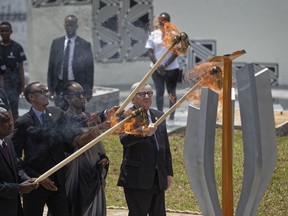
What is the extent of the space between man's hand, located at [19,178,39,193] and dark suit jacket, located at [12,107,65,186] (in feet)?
1.64

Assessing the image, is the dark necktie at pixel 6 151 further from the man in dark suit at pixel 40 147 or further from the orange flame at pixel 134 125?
the orange flame at pixel 134 125

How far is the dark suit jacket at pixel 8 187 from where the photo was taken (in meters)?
6.45

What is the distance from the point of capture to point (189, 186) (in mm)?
10234

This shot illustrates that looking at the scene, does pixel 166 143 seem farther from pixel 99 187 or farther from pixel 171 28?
pixel 171 28

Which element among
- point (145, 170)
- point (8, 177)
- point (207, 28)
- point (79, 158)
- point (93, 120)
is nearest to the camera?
point (8, 177)

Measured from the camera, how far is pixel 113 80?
60.6ft

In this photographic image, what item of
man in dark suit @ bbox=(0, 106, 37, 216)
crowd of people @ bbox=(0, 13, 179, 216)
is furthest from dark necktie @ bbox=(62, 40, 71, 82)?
man in dark suit @ bbox=(0, 106, 37, 216)

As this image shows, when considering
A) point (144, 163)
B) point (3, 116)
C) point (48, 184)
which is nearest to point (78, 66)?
point (144, 163)

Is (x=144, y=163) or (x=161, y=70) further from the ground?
(x=161, y=70)

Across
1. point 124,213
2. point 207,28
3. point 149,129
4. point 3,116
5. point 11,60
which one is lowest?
point 124,213

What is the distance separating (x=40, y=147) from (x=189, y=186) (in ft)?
11.0

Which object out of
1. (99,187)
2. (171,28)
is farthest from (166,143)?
(171,28)

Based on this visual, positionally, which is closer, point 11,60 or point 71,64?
point 71,64

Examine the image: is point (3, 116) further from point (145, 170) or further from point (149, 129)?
point (145, 170)
